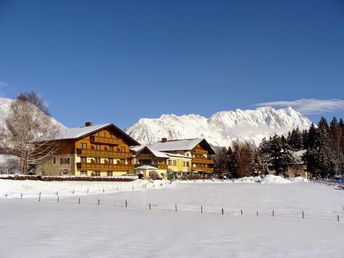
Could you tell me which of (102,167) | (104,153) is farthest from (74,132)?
(102,167)

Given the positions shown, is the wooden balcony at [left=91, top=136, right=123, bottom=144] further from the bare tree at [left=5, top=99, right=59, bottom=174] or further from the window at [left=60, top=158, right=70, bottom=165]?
the bare tree at [left=5, top=99, right=59, bottom=174]

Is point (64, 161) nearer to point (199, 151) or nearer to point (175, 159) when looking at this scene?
point (175, 159)

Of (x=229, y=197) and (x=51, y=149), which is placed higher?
(x=51, y=149)

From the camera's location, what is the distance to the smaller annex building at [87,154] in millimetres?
68625

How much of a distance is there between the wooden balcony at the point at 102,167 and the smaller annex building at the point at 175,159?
2.47 m

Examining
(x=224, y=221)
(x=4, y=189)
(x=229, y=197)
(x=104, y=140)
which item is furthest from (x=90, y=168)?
(x=224, y=221)

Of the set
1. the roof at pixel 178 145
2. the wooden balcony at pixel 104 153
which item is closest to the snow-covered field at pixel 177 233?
the wooden balcony at pixel 104 153

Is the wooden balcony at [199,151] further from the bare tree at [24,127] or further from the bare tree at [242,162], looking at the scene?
the bare tree at [24,127]

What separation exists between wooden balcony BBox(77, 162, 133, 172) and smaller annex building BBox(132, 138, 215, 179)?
247 centimetres

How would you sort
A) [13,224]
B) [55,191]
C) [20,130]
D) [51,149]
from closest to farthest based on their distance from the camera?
[13,224], [55,191], [20,130], [51,149]

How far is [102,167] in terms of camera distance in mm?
71438

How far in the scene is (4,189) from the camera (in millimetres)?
42094

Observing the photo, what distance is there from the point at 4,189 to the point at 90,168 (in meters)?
27.3

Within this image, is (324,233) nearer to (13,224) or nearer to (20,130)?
(13,224)
